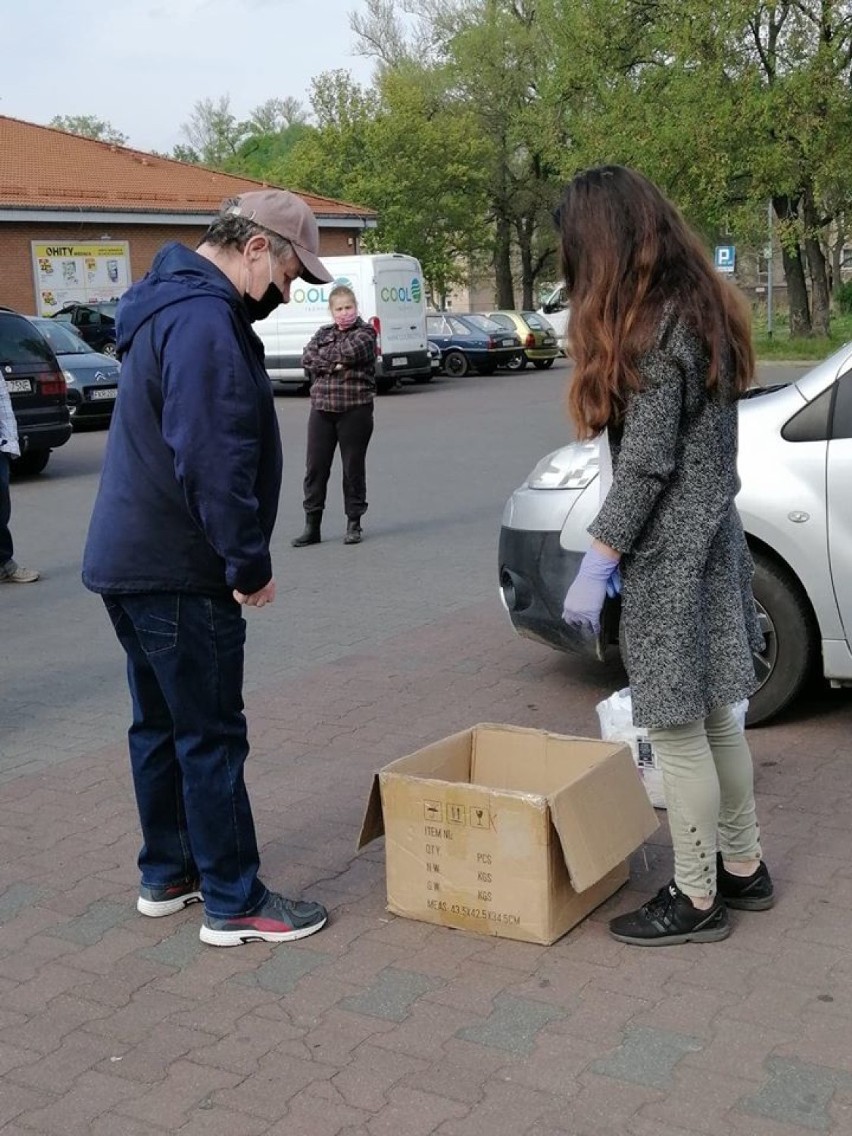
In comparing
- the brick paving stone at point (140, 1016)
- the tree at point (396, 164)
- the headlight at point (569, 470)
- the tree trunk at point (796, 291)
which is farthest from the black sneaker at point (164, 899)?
the tree at point (396, 164)

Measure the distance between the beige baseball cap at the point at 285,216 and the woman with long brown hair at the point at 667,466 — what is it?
672mm

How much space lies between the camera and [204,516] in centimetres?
351

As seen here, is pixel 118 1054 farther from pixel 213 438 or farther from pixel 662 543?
pixel 662 543

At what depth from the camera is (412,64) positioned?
55.1 m

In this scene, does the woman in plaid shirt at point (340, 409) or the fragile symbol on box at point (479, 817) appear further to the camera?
the woman in plaid shirt at point (340, 409)

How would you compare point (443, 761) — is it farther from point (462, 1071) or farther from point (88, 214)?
point (88, 214)

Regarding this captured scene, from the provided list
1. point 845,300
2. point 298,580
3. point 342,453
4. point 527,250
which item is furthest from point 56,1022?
point 527,250

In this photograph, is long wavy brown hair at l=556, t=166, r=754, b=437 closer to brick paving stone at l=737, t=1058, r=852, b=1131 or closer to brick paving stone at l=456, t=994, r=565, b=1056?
brick paving stone at l=456, t=994, r=565, b=1056

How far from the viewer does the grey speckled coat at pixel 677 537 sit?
342cm

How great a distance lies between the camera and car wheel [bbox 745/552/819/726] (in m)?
5.39

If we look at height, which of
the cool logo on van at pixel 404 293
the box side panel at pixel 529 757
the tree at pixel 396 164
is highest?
the tree at pixel 396 164

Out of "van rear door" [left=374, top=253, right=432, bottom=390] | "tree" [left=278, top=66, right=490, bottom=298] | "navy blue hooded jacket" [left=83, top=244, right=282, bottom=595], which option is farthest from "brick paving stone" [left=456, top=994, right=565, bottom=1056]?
"tree" [left=278, top=66, right=490, bottom=298]

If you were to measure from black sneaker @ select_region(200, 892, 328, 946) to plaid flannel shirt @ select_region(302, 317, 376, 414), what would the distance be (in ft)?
22.7

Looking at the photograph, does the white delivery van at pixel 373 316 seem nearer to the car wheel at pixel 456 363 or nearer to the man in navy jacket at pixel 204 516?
the car wheel at pixel 456 363
